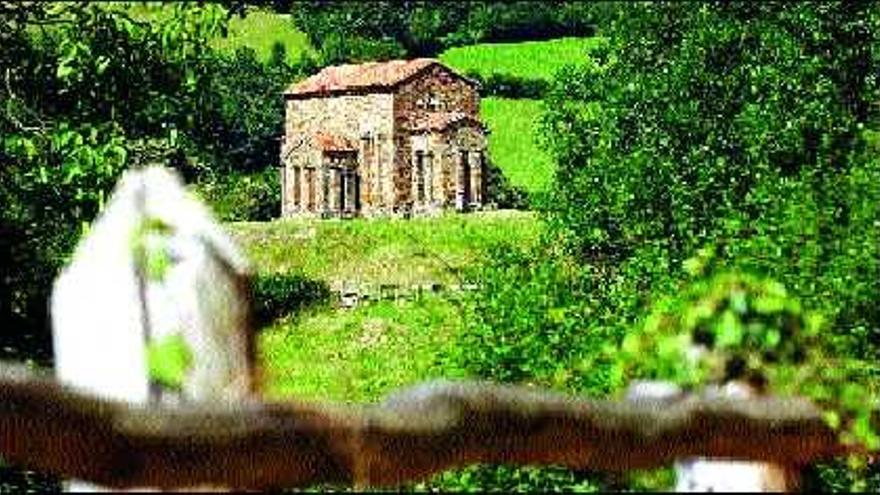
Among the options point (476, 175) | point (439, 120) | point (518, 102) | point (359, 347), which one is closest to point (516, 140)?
point (518, 102)

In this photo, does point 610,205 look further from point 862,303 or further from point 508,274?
point 862,303

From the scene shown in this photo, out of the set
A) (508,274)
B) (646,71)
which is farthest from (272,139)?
(508,274)

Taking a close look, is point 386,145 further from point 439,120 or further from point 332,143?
point 332,143

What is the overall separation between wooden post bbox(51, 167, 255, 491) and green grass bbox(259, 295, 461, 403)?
2940 centimetres

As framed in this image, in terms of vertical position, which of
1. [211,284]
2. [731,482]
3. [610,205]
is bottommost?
[610,205]

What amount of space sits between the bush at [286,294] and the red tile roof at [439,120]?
92.7ft

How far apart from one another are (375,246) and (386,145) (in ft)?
78.0

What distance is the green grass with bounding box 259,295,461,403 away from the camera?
122 ft

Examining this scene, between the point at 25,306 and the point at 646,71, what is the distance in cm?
2540

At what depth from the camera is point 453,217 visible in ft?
217

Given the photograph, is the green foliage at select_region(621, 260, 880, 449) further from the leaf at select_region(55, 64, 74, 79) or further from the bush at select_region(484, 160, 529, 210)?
the bush at select_region(484, 160, 529, 210)

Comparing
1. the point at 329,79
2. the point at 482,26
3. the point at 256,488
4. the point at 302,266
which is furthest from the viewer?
the point at 482,26

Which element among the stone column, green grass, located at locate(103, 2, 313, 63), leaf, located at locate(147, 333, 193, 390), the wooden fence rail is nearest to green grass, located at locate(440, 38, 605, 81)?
green grass, located at locate(103, 2, 313, 63)

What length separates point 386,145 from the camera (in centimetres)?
8169
